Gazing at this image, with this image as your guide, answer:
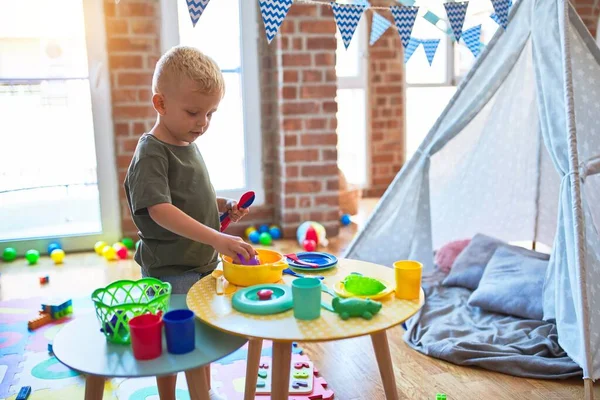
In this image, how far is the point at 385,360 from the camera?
1345 millimetres

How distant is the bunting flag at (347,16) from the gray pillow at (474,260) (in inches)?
42.6

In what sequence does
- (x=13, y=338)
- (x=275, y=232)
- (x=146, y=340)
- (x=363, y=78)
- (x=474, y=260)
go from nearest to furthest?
(x=146, y=340) < (x=13, y=338) < (x=474, y=260) < (x=275, y=232) < (x=363, y=78)

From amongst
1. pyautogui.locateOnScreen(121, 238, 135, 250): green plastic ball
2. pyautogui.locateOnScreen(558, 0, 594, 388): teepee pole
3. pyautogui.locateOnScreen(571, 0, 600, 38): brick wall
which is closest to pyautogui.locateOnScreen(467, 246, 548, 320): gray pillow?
pyautogui.locateOnScreen(558, 0, 594, 388): teepee pole

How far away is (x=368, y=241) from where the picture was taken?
8.53ft

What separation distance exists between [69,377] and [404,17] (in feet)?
Result: 5.80

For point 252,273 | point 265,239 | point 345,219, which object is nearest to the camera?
point 252,273

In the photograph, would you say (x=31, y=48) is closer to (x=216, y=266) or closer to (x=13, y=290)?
(x=13, y=290)

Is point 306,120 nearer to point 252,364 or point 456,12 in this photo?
point 456,12

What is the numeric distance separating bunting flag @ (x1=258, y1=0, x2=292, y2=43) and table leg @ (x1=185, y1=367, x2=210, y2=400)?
3.82 ft

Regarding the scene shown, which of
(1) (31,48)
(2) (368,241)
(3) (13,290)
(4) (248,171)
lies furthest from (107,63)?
(2) (368,241)

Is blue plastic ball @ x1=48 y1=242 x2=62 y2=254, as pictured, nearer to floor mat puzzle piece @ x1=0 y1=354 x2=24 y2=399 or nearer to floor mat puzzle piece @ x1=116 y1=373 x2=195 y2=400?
floor mat puzzle piece @ x1=0 y1=354 x2=24 y2=399

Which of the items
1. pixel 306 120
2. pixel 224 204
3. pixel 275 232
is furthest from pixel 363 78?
pixel 224 204

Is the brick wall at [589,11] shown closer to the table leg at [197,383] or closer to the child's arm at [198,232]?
the child's arm at [198,232]

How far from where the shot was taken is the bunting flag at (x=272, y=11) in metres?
1.92
